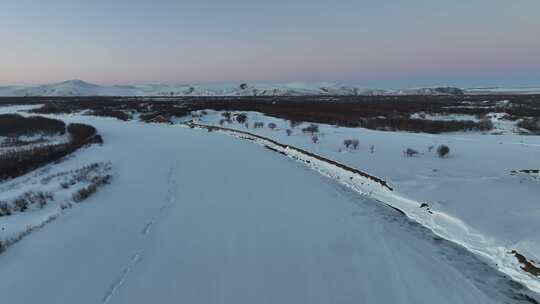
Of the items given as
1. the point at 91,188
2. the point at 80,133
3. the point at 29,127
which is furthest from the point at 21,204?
the point at 29,127

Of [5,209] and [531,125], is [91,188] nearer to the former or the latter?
[5,209]

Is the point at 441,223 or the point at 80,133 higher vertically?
the point at 441,223

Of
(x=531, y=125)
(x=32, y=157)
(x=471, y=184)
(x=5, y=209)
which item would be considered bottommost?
(x=32, y=157)

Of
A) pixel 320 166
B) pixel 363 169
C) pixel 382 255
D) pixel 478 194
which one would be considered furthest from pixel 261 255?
pixel 320 166

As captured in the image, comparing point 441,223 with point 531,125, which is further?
point 531,125

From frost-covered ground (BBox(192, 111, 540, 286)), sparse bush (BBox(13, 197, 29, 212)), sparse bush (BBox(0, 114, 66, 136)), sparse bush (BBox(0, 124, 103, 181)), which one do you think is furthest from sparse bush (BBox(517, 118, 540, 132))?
sparse bush (BBox(0, 114, 66, 136))

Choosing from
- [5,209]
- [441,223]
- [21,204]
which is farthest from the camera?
[21,204]

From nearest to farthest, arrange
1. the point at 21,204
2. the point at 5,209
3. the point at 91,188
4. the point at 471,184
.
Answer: the point at 5,209
the point at 21,204
the point at 471,184
the point at 91,188
